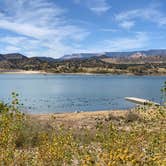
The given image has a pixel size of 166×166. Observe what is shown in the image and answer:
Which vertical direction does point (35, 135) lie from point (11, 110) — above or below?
below

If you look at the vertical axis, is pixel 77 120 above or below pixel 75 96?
above

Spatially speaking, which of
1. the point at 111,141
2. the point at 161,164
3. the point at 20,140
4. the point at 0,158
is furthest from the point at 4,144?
the point at 20,140

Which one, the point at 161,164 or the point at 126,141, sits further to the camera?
the point at 126,141

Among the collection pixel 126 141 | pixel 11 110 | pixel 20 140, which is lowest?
pixel 20 140

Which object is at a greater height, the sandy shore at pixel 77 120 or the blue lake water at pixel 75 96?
the sandy shore at pixel 77 120

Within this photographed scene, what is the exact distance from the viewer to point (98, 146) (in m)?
10.0

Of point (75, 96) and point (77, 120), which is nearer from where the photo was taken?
point (77, 120)

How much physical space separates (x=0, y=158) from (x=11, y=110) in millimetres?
1520

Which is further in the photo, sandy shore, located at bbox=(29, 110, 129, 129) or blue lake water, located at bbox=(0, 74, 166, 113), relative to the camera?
blue lake water, located at bbox=(0, 74, 166, 113)

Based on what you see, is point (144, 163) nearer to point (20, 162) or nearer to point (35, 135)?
point (20, 162)

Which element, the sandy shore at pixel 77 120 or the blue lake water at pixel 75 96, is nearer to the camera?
the sandy shore at pixel 77 120

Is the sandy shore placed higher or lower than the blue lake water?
higher

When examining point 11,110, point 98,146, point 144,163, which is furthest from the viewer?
point 98,146

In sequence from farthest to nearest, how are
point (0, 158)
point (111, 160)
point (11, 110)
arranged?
point (11, 110) < point (0, 158) < point (111, 160)
